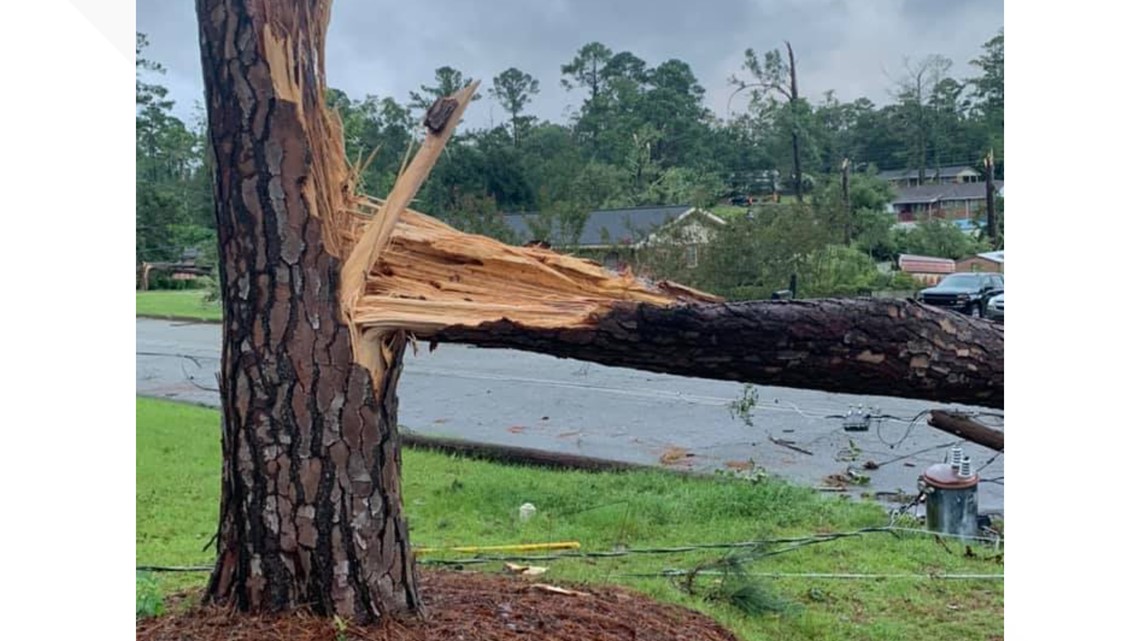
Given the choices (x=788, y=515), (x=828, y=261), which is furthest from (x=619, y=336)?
(x=828, y=261)

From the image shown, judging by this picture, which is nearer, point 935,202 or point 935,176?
point 935,176

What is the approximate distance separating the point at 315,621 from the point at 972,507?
8.18 feet

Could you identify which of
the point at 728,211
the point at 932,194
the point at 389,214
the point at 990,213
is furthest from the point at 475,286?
the point at 932,194

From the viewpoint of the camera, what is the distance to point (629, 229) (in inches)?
362

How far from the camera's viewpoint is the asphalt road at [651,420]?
174 inches

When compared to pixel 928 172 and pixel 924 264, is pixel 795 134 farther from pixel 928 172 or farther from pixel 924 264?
pixel 928 172

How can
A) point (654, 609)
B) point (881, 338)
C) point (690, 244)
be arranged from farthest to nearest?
point (690, 244) → point (654, 609) → point (881, 338)

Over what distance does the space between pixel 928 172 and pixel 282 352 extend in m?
16.2

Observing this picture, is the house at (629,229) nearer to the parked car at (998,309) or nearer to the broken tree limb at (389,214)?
the parked car at (998,309)

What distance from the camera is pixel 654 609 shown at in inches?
81.0

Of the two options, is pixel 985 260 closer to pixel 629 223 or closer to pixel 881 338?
pixel 629 223

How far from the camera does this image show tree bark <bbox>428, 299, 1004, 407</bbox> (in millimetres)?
1477

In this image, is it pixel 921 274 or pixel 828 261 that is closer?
pixel 828 261

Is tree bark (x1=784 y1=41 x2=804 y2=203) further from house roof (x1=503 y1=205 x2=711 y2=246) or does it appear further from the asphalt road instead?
the asphalt road
